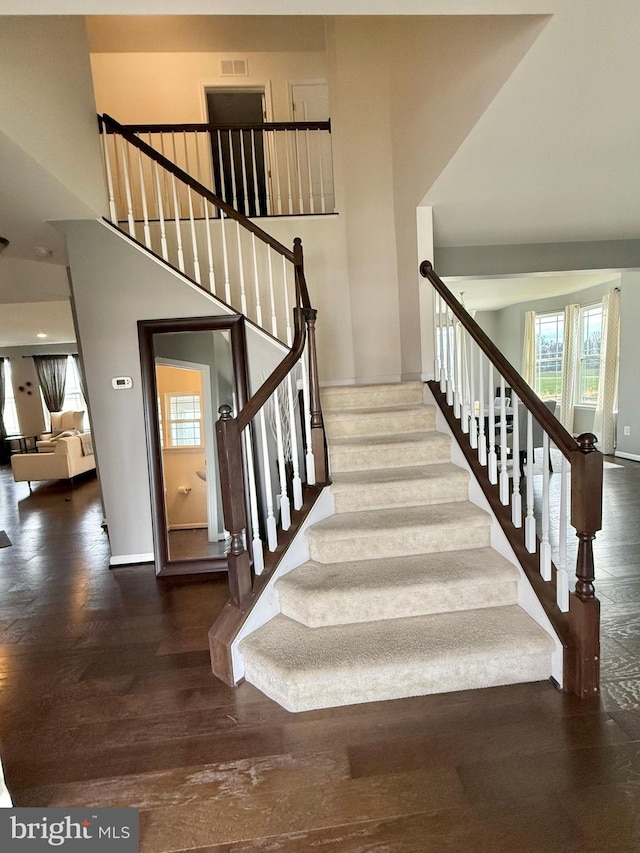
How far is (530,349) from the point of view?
8898 mm

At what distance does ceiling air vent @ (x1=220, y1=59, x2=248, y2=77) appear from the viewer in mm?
5137

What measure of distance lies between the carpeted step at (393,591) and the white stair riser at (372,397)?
64.5 inches

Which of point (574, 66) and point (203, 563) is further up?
point (574, 66)

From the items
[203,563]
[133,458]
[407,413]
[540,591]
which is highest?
[407,413]

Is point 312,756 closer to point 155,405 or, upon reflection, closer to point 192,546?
point 192,546

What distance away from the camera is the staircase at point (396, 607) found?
1.82 meters

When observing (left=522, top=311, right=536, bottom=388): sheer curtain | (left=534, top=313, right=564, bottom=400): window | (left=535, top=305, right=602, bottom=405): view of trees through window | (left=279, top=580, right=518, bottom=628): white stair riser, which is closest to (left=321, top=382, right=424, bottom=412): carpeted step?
(left=279, top=580, right=518, bottom=628): white stair riser

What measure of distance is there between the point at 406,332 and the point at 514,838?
3.54 m

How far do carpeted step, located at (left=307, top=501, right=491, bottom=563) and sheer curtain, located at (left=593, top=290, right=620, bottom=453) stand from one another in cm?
517

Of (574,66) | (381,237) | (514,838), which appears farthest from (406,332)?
(514,838)

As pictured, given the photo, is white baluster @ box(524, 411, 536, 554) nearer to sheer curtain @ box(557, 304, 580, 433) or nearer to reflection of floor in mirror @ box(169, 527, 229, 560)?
reflection of floor in mirror @ box(169, 527, 229, 560)

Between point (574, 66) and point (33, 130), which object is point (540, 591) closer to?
point (574, 66)

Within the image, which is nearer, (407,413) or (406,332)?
(407,413)

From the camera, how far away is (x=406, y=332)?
4090 mm
